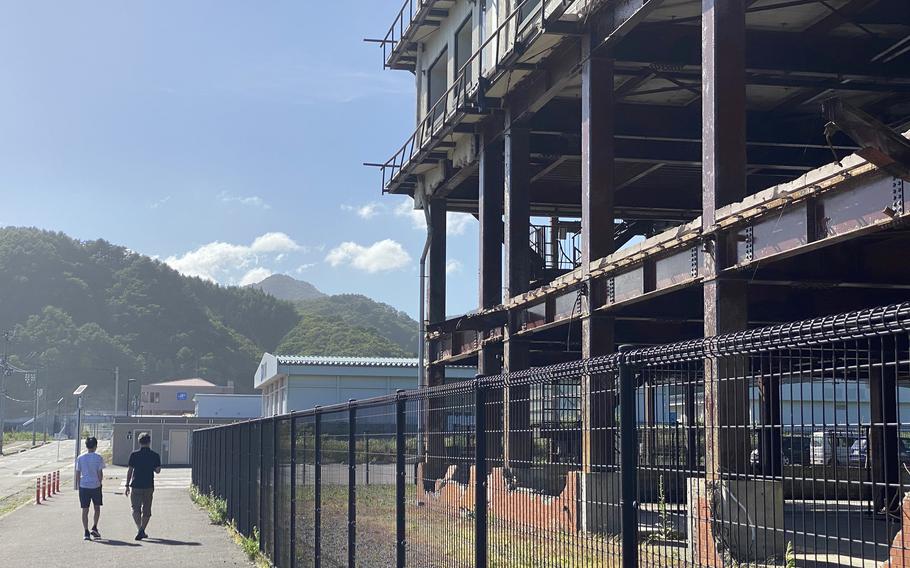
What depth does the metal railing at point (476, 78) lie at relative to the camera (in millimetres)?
23203

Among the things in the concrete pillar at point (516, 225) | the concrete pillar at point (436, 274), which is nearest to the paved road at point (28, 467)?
the concrete pillar at point (436, 274)

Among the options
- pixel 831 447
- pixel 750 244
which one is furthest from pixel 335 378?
pixel 831 447

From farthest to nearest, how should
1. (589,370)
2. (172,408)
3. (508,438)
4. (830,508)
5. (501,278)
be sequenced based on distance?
(172,408) < (501,278) < (508,438) < (589,370) < (830,508)

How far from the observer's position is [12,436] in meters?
116

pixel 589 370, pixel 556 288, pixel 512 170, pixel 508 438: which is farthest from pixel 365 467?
pixel 512 170

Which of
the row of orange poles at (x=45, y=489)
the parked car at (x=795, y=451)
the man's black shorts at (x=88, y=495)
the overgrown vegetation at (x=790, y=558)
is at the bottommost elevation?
the row of orange poles at (x=45, y=489)

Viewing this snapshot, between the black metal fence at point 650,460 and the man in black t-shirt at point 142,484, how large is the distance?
917 centimetres

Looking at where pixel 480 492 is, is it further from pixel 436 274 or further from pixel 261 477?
pixel 436 274

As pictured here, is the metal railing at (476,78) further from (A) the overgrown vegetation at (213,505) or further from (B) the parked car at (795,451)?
(B) the parked car at (795,451)

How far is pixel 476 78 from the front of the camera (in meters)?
27.8

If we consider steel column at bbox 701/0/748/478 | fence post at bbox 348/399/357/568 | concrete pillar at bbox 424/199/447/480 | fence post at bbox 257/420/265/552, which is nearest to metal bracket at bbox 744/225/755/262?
steel column at bbox 701/0/748/478

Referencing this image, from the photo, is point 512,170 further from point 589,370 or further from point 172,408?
point 172,408

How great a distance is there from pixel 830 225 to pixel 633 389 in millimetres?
9176

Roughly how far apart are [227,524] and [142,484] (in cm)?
247
